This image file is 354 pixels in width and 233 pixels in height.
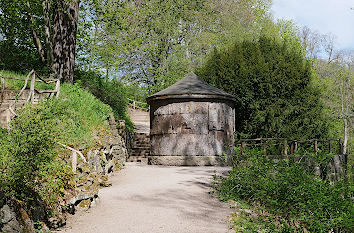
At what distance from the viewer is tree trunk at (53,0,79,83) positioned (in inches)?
643

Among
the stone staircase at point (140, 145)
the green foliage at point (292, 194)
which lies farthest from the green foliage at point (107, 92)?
the green foliage at point (292, 194)

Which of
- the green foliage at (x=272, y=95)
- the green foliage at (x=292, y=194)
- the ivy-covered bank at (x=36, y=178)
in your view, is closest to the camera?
the ivy-covered bank at (x=36, y=178)

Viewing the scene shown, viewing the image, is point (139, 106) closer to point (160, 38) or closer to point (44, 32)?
point (160, 38)

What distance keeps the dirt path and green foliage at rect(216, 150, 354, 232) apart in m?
0.91

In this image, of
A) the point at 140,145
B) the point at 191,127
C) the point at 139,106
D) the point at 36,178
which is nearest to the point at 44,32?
the point at 140,145

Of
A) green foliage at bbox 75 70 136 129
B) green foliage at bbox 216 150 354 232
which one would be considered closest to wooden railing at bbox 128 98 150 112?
green foliage at bbox 75 70 136 129

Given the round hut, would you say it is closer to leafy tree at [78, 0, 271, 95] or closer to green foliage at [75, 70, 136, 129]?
green foliage at [75, 70, 136, 129]

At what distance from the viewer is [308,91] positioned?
20734 mm

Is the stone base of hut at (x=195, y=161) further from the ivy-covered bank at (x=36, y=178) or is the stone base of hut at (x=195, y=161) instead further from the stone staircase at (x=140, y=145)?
the ivy-covered bank at (x=36, y=178)

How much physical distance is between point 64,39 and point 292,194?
40.1ft

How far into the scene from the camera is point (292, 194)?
825 centimetres

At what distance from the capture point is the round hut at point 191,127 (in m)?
16.7

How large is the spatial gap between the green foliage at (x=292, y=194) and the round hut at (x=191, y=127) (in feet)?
18.3

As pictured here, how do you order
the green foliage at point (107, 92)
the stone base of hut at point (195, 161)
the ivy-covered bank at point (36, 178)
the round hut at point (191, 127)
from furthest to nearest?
the green foliage at point (107, 92), the round hut at point (191, 127), the stone base of hut at point (195, 161), the ivy-covered bank at point (36, 178)
